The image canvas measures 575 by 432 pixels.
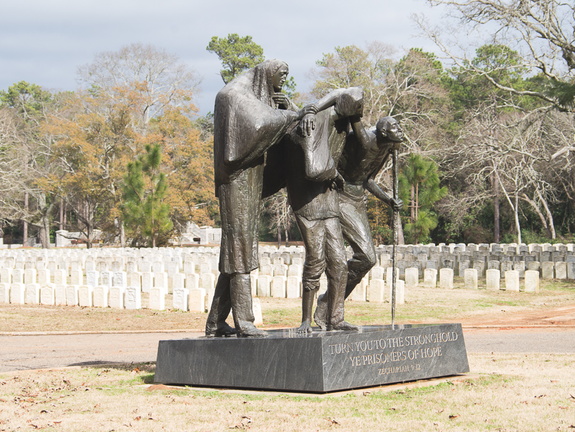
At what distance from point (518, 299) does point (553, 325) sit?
18.8 ft

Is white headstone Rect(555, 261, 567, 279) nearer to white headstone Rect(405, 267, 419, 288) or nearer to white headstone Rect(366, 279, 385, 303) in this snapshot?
white headstone Rect(405, 267, 419, 288)

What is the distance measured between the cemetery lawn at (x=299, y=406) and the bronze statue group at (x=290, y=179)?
113 centimetres

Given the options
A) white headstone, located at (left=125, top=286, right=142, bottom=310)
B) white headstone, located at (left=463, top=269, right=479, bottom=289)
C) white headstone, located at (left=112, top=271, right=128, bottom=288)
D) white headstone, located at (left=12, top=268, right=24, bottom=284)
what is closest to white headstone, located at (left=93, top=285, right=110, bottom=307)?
white headstone, located at (left=125, top=286, right=142, bottom=310)

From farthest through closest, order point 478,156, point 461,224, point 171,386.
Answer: point 461,224 < point 478,156 < point 171,386

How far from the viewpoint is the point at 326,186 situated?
9.12m

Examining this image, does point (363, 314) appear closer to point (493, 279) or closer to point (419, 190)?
point (493, 279)

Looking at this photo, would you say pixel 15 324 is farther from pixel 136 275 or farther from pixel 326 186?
pixel 326 186

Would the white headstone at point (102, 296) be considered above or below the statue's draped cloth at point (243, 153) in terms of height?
below

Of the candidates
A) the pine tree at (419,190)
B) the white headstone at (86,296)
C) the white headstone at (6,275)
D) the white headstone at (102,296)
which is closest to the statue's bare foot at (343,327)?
the white headstone at (102,296)

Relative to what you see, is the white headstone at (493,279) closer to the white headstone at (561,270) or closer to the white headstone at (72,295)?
the white headstone at (561,270)

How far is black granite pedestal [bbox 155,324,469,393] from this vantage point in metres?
7.95

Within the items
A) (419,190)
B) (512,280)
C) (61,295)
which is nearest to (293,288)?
(61,295)

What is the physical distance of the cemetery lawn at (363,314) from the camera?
1645cm

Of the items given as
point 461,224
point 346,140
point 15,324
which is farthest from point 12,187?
point 346,140
